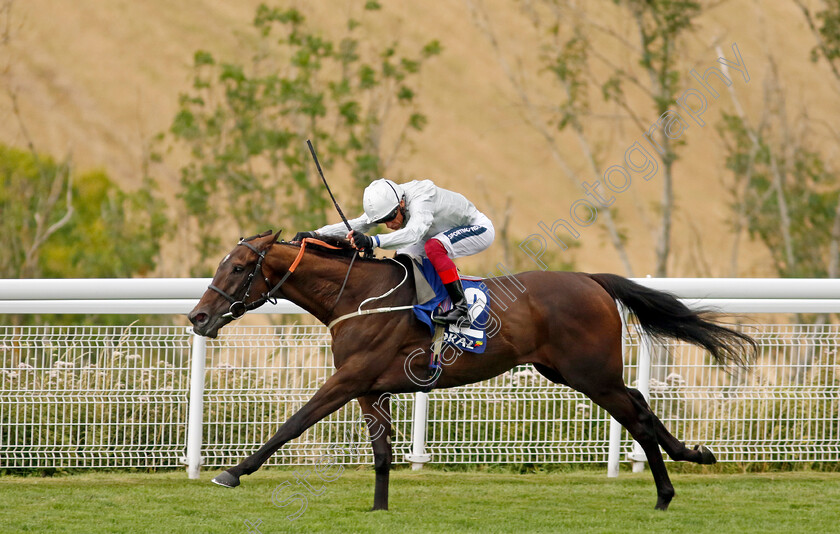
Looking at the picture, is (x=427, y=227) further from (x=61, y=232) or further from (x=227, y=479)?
(x=61, y=232)

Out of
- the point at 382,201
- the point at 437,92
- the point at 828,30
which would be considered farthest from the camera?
the point at 437,92

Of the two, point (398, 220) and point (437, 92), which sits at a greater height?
point (437, 92)

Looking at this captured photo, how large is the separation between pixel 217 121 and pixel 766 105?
354 inches

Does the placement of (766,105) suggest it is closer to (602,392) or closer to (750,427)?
(750,427)

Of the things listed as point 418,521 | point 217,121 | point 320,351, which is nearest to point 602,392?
point 418,521

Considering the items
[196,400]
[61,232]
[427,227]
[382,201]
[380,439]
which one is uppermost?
[61,232]

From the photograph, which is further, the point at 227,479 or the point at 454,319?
the point at 454,319

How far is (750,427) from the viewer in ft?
19.4

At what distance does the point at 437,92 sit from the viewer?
5334 cm

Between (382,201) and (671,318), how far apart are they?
166 centimetres

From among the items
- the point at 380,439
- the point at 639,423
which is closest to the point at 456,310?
the point at 380,439

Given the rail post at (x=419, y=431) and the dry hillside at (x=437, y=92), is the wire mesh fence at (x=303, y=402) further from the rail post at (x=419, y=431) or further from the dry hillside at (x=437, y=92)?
the dry hillside at (x=437, y=92)

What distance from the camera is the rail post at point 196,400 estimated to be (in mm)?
5520

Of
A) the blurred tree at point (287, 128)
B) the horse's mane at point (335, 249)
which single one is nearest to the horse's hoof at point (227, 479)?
the horse's mane at point (335, 249)
